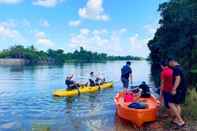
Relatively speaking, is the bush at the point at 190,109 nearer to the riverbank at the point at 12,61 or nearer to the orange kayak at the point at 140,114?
the orange kayak at the point at 140,114

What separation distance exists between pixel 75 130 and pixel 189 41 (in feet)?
104

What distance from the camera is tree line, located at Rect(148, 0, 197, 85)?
4122 cm

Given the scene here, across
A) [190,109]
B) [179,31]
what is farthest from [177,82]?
[179,31]

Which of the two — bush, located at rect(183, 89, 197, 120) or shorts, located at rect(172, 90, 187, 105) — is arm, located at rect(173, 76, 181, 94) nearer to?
shorts, located at rect(172, 90, 187, 105)

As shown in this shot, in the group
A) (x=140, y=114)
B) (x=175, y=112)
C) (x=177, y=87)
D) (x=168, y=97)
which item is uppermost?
(x=177, y=87)

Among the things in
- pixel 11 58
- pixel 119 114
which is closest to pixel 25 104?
pixel 119 114

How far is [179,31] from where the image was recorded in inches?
2015

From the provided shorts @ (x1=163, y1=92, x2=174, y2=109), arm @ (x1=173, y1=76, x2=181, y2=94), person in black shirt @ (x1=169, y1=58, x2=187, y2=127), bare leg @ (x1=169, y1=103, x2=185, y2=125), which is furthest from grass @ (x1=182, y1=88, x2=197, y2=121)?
arm @ (x1=173, y1=76, x2=181, y2=94)

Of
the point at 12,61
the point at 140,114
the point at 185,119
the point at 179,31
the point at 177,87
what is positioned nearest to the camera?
the point at 177,87

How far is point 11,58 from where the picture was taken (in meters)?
177

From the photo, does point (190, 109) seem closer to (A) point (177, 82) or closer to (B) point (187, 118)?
(B) point (187, 118)

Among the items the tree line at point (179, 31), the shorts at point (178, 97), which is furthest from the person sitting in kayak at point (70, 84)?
the shorts at point (178, 97)

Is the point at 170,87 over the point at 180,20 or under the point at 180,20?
under

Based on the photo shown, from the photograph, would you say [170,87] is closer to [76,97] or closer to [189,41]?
[76,97]
